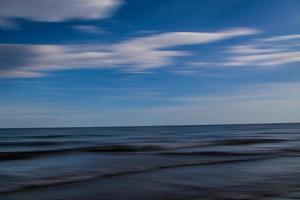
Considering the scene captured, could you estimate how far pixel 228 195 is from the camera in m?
5.66

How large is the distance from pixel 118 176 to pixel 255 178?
2.73m

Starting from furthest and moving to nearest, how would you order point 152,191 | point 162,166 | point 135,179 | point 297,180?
1. point 162,166
2. point 135,179
3. point 297,180
4. point 152,191

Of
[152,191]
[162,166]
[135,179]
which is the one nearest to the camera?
[152,191]

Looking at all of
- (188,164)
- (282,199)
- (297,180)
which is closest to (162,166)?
(188,164)

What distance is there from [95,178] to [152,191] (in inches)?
74.5

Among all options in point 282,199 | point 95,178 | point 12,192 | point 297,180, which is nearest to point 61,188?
point 12,192

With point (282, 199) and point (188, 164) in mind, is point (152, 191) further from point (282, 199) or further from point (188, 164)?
point (188, 164)

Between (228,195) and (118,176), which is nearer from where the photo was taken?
(228,195)

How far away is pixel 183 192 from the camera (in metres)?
5.98

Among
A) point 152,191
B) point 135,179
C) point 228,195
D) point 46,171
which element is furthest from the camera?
point 46,171

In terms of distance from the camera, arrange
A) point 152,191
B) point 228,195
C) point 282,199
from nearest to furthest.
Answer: point 282,199, point 228,195, point 152,191

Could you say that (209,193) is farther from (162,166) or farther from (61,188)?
(162,166)

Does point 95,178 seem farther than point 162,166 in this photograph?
No

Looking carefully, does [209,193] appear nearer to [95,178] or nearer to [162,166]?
[95,178]
